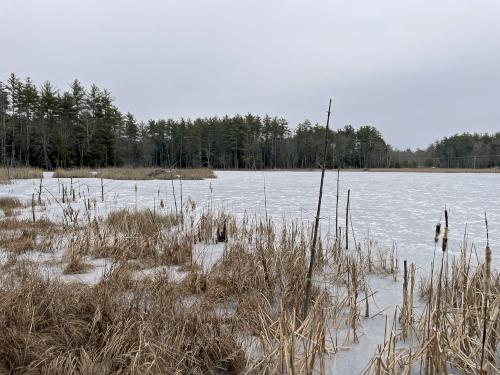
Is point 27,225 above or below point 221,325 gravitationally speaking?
above

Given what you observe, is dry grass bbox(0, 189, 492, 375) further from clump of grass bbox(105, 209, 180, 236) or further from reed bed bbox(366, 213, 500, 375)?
clump of grass bbox(105, 209, 180, 236)

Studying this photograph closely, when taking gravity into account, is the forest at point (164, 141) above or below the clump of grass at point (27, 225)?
above

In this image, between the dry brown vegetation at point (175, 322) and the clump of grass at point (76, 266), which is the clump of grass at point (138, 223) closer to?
the clump of grass at point (76, 266)

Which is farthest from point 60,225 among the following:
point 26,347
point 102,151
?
point 102,151

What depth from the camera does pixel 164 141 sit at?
49844mm

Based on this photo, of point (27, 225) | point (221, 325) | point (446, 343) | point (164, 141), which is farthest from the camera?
point (164, 141)

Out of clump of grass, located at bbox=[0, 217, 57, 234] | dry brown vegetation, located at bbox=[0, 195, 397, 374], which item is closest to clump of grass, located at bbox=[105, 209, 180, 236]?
clump of grass, located at bbox=[0, 217, 57, 234]

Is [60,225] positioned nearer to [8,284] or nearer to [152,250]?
[152,250]

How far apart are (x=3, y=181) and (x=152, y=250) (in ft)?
47.9

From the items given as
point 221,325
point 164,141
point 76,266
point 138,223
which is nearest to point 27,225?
point 138,223

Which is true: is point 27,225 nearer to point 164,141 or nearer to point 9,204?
point 9,204

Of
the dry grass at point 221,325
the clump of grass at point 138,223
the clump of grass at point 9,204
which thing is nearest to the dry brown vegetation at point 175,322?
the dry grass at point 221,325

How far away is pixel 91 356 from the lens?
1.87m

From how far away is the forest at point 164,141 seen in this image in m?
38.4
